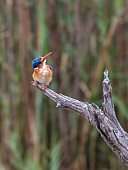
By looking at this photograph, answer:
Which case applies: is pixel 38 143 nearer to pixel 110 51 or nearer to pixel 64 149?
pixel 64 149

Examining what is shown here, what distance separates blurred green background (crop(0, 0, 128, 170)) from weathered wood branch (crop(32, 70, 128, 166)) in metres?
0.72

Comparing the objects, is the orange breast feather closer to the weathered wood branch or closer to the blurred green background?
the weathered wood branch

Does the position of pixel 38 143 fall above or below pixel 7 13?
below

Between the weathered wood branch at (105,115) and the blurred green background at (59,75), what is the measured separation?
716 mm

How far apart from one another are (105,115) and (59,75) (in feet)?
2.66

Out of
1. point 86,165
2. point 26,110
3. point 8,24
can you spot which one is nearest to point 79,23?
point 8,24

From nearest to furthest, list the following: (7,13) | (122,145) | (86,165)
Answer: (122,145) → (7,13) → (86,165)

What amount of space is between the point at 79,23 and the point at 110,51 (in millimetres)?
154

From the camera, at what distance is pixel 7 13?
146cm

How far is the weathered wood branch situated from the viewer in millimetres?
723

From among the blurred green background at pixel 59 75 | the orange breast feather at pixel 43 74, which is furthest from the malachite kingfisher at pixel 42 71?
the blurred green background at pixel 59 75

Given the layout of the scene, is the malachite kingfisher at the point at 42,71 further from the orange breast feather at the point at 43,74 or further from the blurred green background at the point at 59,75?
the blurred green background at the point at 59,75

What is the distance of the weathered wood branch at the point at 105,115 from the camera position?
72 centimetres

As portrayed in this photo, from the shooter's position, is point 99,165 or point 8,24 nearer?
point 8,24
